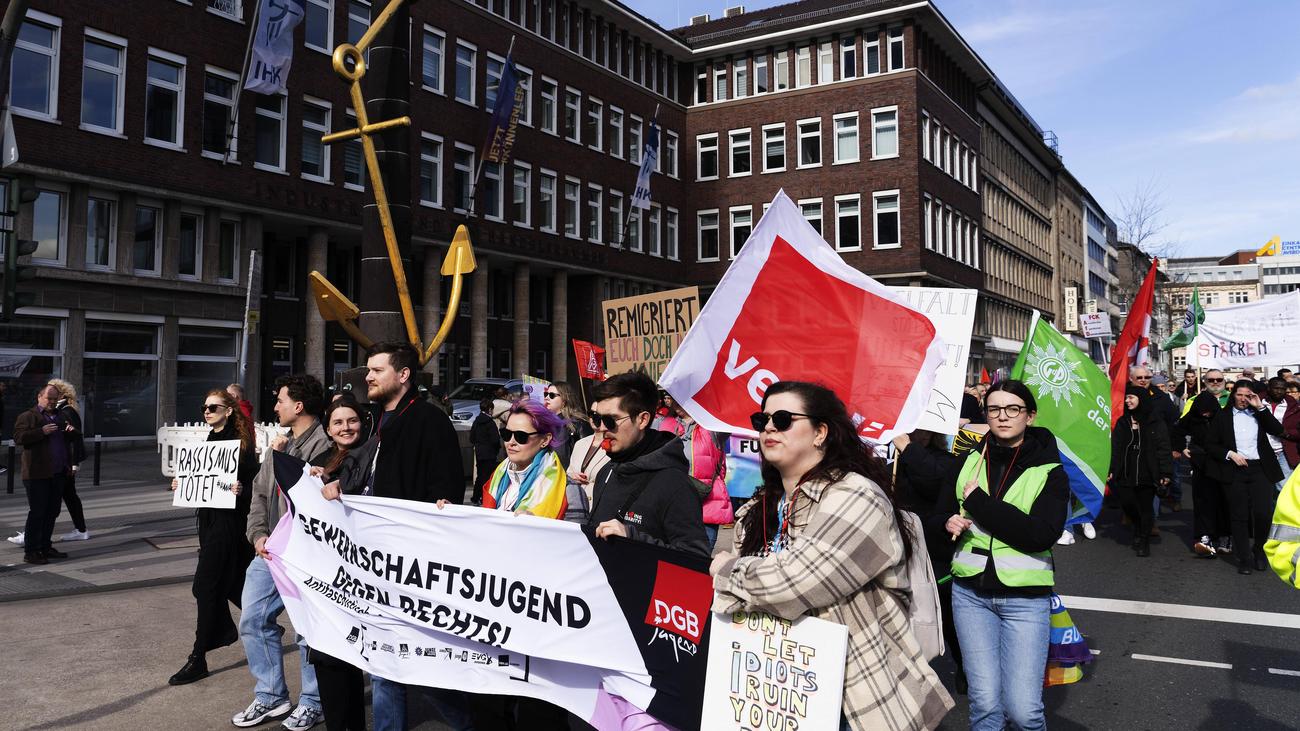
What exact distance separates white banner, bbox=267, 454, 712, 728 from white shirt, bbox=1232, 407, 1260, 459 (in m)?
8.57

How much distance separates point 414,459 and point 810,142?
41.4 m

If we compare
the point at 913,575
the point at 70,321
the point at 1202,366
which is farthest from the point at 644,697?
the point at 70,321

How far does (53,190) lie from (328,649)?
22.3m

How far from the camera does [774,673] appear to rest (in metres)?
2.84

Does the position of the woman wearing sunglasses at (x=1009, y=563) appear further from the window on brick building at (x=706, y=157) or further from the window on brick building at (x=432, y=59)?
the window on brick building at (x=706, y=157)

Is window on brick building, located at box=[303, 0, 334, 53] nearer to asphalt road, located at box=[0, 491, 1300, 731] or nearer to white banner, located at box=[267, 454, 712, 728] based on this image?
asphalt road, located at box=[0, 491, 1300, 731]

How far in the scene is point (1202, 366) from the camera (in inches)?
758

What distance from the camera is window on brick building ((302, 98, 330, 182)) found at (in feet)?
91.3

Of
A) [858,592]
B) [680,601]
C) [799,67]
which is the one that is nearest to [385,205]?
[680,601]

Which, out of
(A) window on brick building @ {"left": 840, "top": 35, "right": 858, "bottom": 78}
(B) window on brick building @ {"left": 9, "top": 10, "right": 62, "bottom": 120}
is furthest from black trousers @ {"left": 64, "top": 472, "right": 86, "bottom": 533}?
(A) window on brick building @ {"left": 840, "top": 35, "right": 858, "bottom": 78}

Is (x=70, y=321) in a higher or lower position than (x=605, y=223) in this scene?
lower

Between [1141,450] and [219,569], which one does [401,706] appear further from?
[1141,450]

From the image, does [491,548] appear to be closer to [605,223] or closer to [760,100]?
[605,223]

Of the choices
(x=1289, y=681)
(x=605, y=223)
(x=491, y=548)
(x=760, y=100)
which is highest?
(x=760, y=100)
